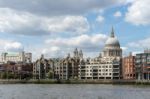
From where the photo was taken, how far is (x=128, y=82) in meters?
182

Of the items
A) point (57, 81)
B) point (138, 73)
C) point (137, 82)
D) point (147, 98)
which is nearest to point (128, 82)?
point (137, 82)

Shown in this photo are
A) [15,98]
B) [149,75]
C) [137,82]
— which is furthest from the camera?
[149,75]

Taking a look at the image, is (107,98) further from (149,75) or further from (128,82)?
(149,75)

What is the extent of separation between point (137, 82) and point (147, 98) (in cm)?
10479

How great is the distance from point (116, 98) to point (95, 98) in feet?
11.8

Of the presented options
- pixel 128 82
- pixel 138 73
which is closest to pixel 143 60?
pixel 138 73

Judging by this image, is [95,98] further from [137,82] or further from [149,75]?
[149,75]

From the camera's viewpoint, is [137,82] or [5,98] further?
[137,82]

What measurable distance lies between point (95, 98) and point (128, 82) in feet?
373

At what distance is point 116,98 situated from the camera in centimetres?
7119

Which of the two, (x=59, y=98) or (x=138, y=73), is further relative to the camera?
(x=138, y=73)

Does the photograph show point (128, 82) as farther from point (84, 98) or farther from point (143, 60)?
point (84, 98)

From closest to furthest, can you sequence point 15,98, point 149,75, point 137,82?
1. point 15,98
2. point 137,82
3. point 149,75

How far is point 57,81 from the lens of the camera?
199125mm
